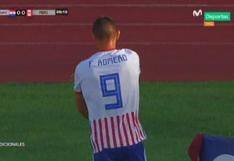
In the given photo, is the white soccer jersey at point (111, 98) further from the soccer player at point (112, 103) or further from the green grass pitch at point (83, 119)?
the green grass pitch at point (83, 119)

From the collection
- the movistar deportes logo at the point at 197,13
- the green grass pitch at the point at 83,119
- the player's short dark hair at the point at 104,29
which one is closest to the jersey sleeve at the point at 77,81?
the player's short dark hair at the point at 104,29

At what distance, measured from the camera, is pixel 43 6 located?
19906mm

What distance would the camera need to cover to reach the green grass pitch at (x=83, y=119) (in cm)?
1065

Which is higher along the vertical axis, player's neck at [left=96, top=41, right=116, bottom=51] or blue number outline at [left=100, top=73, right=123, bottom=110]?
player's neck at [left=96, top=41, right=116, bottom=51]

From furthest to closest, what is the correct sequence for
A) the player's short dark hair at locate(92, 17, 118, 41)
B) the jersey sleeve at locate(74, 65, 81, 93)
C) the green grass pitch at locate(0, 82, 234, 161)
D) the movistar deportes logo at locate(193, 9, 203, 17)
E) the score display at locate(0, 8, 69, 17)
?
the movistar deportes logo at locate(193, 9, 203, 17), the score display at locate(0, 8, 69, 17), the green grass pitch at locate(0, 82, 234, 161), the jersey sleeve at locate(74, 65, 81, 93), the player's short dark hair at locate(92, 17, 118, 41)

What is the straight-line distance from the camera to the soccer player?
5801 millimetres

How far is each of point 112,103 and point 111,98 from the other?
0.11ft

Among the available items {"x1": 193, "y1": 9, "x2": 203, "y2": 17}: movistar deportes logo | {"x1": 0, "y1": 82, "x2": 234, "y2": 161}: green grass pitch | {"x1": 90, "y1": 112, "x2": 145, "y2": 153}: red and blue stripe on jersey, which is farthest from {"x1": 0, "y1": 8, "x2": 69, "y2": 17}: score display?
{"x1": 90, "y1": 112, "x2": 145, "y2": 153}: red and blue stripe on jersey

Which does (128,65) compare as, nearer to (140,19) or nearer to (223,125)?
(223,125)

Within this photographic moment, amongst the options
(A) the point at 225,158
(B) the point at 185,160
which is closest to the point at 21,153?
(B) the point at 185,160

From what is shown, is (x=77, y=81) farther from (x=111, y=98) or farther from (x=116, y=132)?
(x=116, y=132)

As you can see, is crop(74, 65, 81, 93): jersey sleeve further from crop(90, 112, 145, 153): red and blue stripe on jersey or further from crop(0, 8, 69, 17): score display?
crop(0, 8, 69, 17): score display

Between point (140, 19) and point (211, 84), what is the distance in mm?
2316

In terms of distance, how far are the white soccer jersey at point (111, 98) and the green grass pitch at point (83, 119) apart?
169 inches
